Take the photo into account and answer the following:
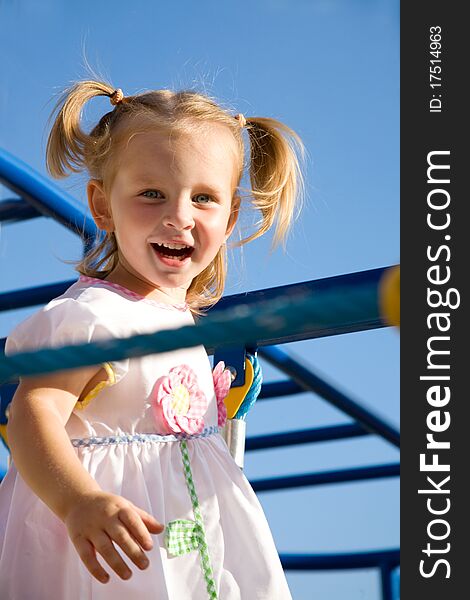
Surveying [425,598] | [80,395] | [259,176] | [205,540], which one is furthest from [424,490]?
[259,176]

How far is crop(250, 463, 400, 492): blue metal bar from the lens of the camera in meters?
2.17

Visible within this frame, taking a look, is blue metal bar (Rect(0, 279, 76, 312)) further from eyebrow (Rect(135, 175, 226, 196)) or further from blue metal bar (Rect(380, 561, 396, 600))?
blue metal bar (Rect(380, 561, 396, 600))

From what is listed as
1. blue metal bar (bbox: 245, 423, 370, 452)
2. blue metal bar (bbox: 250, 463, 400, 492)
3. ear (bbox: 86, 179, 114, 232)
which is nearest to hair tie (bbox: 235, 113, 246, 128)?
ear (bbox: 86, 179, 114, 232)

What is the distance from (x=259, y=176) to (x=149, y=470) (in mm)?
534

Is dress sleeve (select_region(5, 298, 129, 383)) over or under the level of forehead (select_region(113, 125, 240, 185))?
under

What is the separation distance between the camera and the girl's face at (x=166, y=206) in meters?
1.16

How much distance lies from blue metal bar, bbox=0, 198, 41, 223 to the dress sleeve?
56 cm

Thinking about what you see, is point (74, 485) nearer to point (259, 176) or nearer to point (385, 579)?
point (259, 176)

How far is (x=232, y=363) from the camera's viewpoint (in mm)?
1322

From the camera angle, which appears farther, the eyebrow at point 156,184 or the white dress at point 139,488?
the eyebrow at point 156,184

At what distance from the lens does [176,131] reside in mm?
1216

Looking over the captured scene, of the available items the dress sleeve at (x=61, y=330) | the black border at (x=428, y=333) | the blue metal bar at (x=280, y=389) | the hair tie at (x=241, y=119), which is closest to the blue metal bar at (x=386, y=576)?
the blue metal bar at (x=280, y=389)

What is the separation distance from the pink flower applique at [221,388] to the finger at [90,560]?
1.40 ft

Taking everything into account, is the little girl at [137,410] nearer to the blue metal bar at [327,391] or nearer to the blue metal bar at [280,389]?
the blue metal bar at [327,391]
